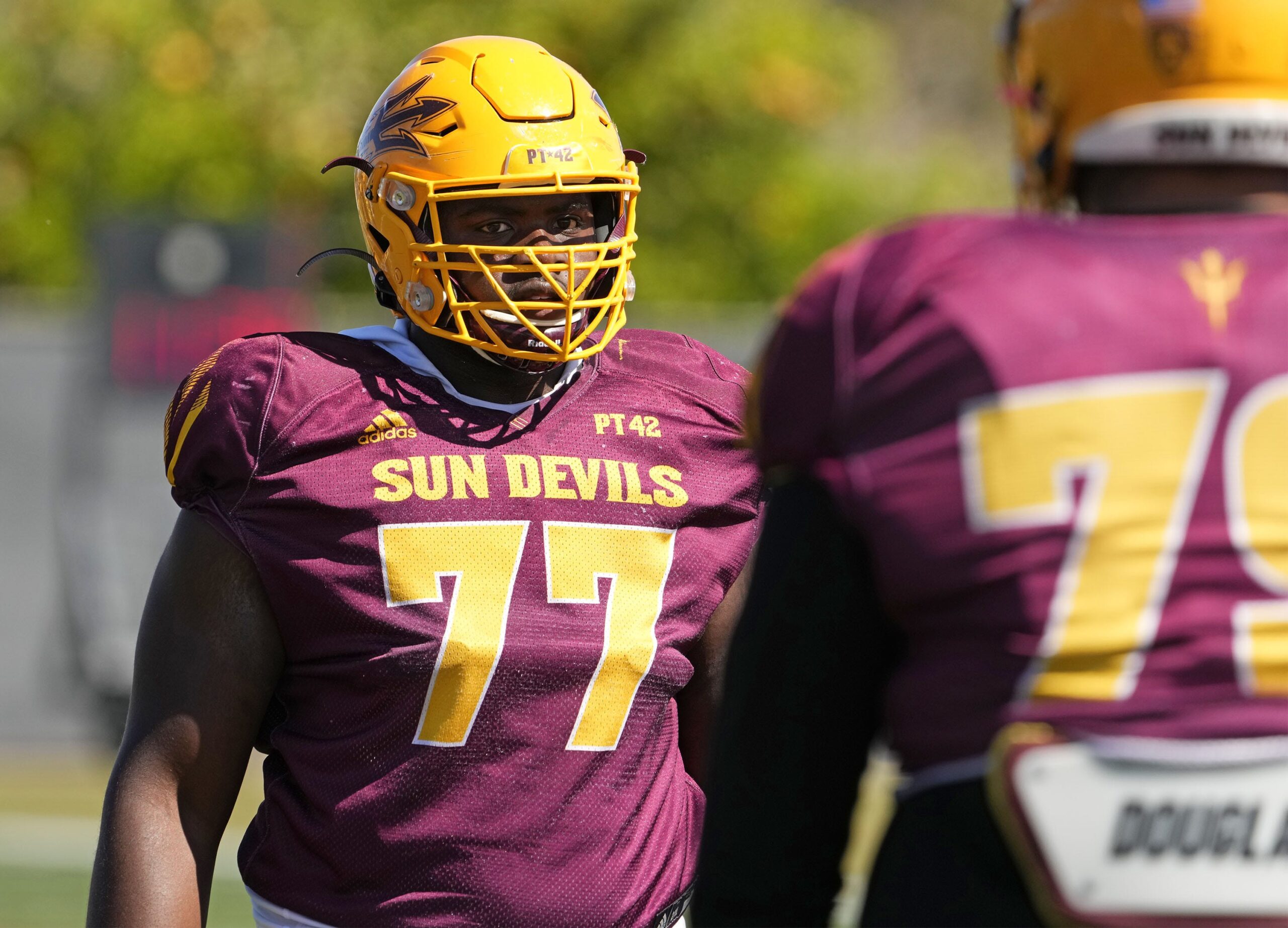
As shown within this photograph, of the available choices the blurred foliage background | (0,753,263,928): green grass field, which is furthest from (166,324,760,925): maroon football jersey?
the blurred foliage background

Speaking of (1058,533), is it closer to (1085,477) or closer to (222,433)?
(1085,477)

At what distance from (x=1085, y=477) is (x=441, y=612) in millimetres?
1125

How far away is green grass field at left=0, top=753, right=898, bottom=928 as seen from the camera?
22.0 ft

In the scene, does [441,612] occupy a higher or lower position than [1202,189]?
lower

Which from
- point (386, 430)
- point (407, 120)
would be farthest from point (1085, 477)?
point (407, 120)

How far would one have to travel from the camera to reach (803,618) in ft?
5.19

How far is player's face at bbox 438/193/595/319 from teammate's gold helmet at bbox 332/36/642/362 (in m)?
0.01

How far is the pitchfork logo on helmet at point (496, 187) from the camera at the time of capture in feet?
8.33

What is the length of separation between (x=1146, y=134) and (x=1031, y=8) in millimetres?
185

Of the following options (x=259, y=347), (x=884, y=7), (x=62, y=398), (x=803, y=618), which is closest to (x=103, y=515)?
(x=62, y=398)

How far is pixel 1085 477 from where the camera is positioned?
147cm

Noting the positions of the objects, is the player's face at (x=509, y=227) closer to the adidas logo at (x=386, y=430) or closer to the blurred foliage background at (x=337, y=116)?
the adidas logo at (x=386, y=430)

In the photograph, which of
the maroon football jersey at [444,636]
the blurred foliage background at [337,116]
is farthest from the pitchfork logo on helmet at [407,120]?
the blurred foliage background at [337,116]

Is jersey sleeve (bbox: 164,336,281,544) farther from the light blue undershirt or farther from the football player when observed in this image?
the light blue undershirt
